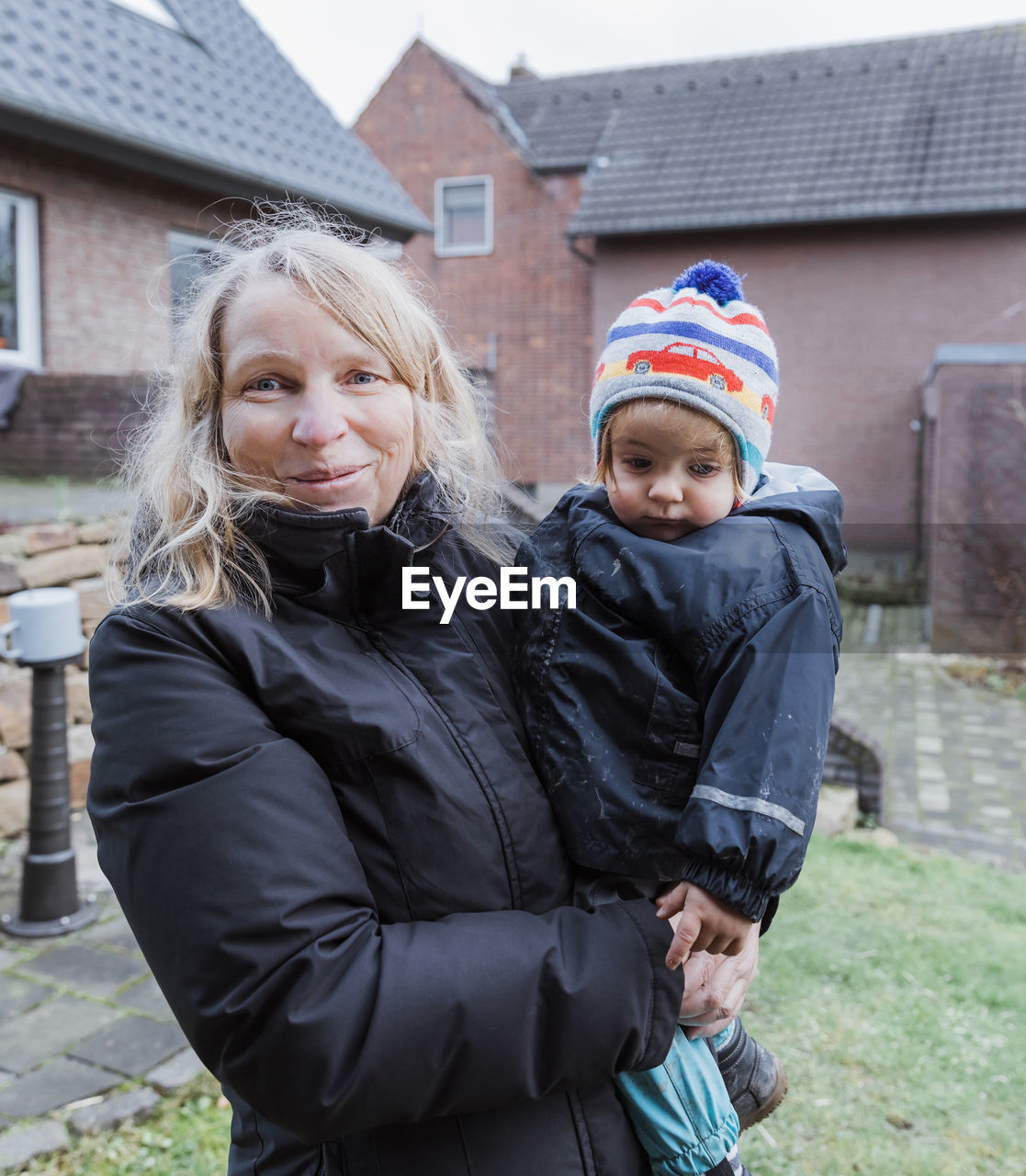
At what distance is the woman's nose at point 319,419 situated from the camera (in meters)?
1.28

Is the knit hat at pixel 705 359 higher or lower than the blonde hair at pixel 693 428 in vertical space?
higher

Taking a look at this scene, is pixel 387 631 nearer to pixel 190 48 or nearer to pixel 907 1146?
pixel 907 1146

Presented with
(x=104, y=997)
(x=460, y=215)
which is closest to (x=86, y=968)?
(x=104, y=997)

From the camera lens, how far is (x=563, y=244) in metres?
17.5

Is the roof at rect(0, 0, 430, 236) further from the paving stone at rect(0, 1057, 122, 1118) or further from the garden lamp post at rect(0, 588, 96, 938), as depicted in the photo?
the paving stone at rect(0, 1057, 122, 1118)

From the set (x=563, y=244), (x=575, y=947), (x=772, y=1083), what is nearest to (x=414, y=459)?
(x=575, y=947)

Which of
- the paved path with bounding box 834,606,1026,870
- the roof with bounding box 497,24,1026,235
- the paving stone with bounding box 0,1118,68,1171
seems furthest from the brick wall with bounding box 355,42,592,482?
the paving stone with bounding box 0,1118,68,1171

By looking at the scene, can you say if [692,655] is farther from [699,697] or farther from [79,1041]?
[79,1041]

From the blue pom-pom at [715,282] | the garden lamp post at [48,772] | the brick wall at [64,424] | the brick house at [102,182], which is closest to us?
the blue pom-pom at [715,282]

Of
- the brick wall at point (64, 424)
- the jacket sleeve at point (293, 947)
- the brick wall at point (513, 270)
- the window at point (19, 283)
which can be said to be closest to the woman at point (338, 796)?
the jacket sleeve at point (293, 947)

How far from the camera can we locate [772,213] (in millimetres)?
15008

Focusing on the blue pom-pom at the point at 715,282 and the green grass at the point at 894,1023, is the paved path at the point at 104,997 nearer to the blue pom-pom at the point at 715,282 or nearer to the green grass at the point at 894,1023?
the green grass at the point at 894,1023

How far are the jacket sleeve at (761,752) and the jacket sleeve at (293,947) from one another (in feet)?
0.56

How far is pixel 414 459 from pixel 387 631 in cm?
28
